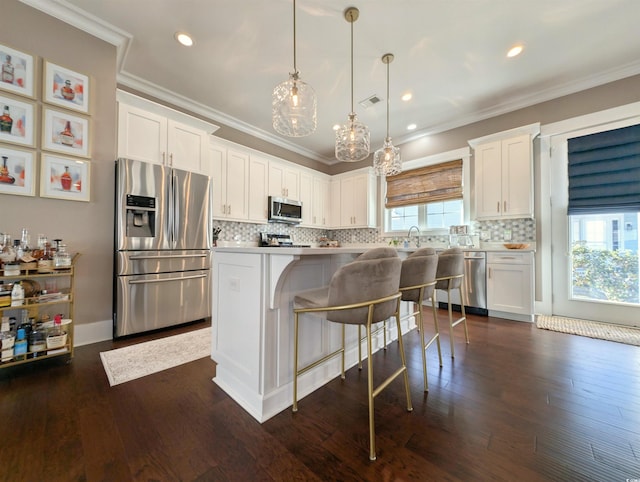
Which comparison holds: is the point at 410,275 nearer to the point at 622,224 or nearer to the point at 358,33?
the point at 358,33

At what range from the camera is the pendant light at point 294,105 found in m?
2.04

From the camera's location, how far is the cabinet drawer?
10.4 ft

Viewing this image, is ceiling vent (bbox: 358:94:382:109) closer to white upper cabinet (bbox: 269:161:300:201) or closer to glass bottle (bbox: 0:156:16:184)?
white upper cabinet (bbox: 269:161:300:201)

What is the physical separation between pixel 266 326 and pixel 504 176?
12.9 feet

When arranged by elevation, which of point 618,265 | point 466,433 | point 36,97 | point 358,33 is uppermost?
point 358,33

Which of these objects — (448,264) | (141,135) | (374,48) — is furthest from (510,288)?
(141,135)

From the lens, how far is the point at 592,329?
282 centimetres

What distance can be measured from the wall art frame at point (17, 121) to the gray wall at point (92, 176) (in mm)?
45

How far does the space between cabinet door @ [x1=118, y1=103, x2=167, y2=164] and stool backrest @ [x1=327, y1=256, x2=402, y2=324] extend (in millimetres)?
2872

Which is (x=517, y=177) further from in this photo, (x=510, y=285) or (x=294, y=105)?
(x=294, y=105)

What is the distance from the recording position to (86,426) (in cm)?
130

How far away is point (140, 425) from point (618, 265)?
499 cm

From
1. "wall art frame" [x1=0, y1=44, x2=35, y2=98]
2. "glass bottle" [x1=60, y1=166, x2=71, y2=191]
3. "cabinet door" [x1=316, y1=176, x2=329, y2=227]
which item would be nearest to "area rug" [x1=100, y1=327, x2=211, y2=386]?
"glass bottle" [x1=60, y1=166, x2=71, y2=191]

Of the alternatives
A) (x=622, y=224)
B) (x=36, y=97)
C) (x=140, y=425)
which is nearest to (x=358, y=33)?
(x=36, y=97)
